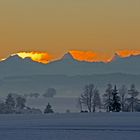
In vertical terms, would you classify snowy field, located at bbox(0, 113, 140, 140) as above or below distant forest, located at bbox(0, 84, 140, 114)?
below

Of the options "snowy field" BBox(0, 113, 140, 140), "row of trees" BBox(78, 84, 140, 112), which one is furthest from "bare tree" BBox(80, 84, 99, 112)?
"snowy field" BBox(0, 113, 140, 140)

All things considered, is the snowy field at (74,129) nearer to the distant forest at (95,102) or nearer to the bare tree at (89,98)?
the distant forest at (95,102)

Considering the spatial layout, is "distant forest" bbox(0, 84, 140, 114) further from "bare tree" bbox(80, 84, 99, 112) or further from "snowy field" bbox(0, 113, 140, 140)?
"snowy field" bbox(0, 113, 140, 140)

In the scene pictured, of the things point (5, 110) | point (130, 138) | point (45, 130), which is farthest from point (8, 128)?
point (5, 110)

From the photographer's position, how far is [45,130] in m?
37.2

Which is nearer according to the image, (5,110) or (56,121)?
(56,121)

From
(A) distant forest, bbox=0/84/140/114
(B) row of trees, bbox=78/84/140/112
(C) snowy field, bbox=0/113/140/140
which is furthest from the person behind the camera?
(A) distant forest, bbox=0/84/140/114

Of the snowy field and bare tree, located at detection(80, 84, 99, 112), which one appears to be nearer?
the snowy field

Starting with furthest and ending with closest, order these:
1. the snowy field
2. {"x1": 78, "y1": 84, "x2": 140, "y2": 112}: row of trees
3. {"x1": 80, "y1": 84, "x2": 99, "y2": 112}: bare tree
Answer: {"x1": 80, "y1": 84, "x2": 99, "y2": 112}: bare tree < {"x1": 78, "y1": 84, "x2": 140, "y2": 112}: row of trees < the snowy field

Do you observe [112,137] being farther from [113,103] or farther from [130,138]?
[113,103]

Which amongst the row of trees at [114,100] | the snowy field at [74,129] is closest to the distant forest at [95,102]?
the row of trees at [114,100]

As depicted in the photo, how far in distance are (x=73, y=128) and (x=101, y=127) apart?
1323 mm

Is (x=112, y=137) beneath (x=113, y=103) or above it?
beneath

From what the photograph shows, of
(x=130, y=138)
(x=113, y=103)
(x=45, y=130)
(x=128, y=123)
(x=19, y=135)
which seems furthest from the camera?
(x=113, y=103)
